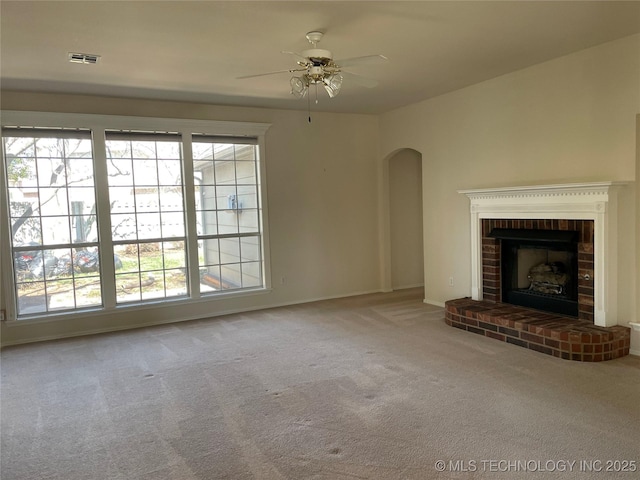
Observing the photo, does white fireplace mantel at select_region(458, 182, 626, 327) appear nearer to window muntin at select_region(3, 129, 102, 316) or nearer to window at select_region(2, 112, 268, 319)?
window at select_region(2, 112, 268, 319)

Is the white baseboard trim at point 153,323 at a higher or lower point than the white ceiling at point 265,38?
lower

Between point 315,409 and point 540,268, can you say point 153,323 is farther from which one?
point 540,268

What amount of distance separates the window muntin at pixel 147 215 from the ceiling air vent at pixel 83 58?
4.93ft

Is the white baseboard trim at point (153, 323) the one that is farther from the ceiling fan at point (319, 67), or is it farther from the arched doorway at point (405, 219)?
the ceiling fan at point (319, 67)

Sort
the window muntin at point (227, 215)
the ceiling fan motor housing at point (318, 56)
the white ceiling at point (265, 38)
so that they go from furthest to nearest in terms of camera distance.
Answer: the window muntin at point (227, 215) < the ceiling fan motor housing at point (318, 56) < the white ceiling at point (265, 38)

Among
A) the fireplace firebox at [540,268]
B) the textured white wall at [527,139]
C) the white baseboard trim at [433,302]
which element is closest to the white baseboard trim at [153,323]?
the white baseboard trim at [433,302]

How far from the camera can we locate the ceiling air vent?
371 centimetres

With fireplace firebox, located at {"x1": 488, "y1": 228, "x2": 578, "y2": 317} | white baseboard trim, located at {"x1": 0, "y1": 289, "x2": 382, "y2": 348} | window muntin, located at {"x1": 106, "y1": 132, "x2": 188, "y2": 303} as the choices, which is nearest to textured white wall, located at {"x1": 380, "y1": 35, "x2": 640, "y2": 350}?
fireplace firebox, located at {"x1": 488, "y1": 228, "x2": 578, "y2": 317}

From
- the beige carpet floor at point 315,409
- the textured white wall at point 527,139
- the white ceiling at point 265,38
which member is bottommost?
the beige carpet floor at point 315,409

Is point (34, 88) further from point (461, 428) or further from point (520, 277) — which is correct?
point (520, 277)

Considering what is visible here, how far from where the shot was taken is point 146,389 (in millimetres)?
3516

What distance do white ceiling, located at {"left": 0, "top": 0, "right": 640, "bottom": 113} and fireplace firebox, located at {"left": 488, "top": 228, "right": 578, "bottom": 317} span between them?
5.79 ft

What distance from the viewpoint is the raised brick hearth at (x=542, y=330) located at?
3.73m

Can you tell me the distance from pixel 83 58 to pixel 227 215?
2682 millimetres
